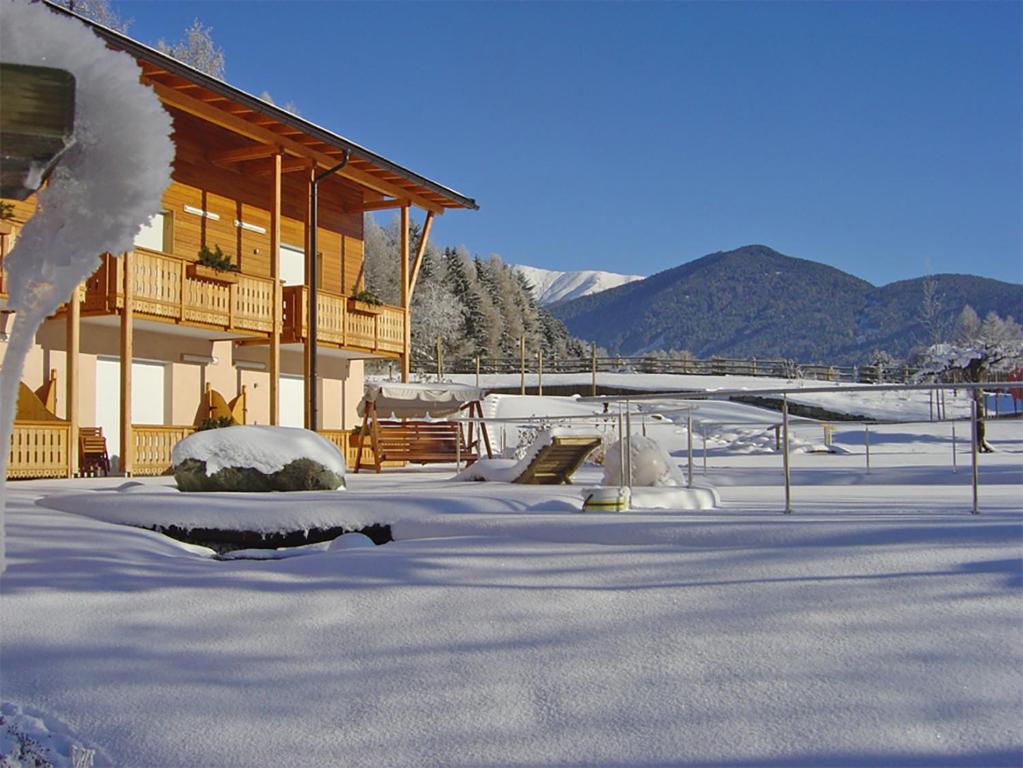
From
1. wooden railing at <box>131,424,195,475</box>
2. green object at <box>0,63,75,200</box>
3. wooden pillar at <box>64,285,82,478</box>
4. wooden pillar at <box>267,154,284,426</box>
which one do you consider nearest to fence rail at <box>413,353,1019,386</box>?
wooden pillar at <box>267,154,284,426</box>

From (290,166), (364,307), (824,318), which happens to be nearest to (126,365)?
(290,166)

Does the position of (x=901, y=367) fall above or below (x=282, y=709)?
above

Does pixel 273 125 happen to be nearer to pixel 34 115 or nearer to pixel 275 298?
pixel 275 298

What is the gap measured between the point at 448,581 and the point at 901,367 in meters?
60.6

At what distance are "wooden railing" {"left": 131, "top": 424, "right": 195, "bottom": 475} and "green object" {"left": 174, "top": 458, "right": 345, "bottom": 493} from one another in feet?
23.5

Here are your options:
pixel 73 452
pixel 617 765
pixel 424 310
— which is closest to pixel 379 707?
pixel 617 765

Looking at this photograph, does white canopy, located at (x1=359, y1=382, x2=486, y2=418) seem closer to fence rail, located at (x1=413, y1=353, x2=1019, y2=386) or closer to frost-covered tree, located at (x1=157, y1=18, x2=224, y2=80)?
frost-covered tree, located at (x1=157, y1=18, x2=224, y2=80)

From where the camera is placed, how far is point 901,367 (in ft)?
195

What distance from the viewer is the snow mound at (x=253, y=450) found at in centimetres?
969

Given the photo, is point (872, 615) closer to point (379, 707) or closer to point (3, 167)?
point (379, 707)

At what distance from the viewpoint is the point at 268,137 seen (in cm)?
1836

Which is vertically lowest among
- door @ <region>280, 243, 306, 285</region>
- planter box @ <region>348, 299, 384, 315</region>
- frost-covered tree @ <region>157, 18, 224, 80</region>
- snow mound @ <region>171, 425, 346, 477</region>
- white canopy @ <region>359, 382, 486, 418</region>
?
snow mound @ <region>171, 425, 346, 477</region>

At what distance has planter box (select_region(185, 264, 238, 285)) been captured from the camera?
679 inches

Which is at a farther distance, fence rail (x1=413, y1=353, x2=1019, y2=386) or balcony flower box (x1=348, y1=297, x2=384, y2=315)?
fence rail (x1=413, y1=353, x2=1019, y2=386)
